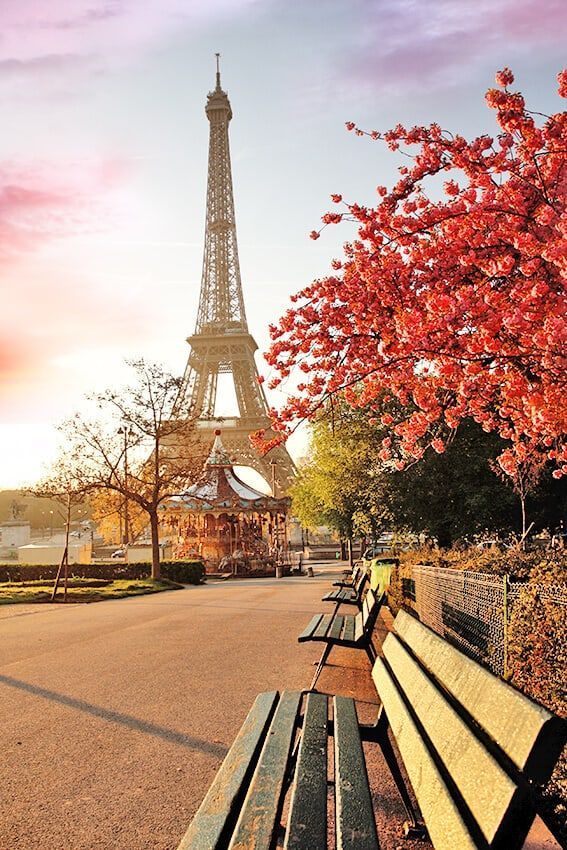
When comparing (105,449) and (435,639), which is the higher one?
(105,449)

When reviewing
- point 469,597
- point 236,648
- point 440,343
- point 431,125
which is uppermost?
point 431,125

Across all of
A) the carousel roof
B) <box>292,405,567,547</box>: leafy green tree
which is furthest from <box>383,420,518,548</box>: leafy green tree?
the carousel roof

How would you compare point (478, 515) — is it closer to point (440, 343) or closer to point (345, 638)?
point (440, 343)

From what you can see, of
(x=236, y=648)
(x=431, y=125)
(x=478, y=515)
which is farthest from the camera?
(x=478, y=515)

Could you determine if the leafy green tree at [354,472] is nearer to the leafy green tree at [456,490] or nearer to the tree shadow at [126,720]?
the leafy green tree at [456,490]

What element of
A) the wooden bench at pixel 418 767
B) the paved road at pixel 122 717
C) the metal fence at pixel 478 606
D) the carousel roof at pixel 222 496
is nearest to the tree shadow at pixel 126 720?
the paved road at pixel 122 717

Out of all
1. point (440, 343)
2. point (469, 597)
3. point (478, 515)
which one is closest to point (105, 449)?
point (478, 515)

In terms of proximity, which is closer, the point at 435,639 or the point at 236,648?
the point at 435,639
